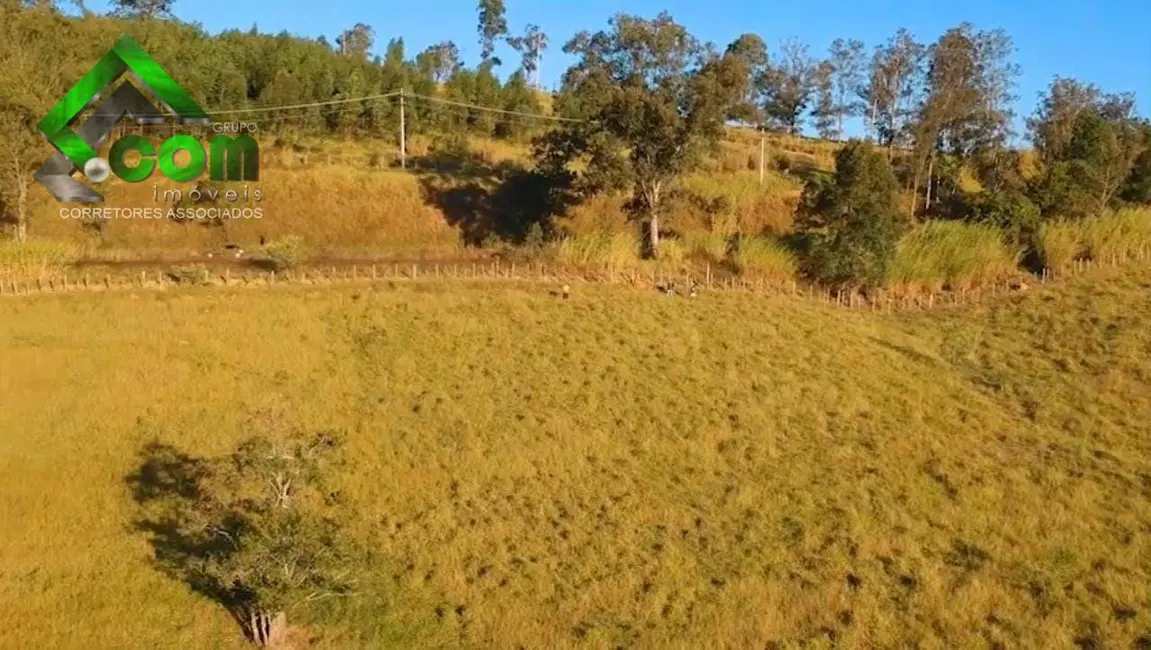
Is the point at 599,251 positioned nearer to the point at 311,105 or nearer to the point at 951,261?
the point at 951,261

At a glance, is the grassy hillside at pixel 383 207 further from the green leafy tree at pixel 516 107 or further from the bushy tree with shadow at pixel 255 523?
the bushy tree with shadow at pixel 255 523

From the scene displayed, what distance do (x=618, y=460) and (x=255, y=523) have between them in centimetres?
690

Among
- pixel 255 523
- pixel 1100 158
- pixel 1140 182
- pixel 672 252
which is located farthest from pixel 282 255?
pixel 1140 182

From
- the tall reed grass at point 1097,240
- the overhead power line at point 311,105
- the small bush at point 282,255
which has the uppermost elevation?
the overhead power line at point 311,105

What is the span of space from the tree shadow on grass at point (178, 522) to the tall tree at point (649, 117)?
19315 millimetres

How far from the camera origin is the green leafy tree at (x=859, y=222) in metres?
29.1

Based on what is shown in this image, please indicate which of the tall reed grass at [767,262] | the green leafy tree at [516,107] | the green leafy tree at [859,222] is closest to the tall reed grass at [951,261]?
the green leafy tree at [859,222]

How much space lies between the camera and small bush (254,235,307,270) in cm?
2836

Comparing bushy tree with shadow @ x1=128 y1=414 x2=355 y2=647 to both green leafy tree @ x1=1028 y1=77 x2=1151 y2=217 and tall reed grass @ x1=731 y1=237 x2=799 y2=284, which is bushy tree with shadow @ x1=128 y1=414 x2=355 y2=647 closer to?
tall reed grass @ x1=731 y1=237 x2=799 y2=284

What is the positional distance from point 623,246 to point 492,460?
51.5ft

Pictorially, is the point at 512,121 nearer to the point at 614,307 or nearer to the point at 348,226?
the point at 348,226

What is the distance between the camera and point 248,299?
23609mm

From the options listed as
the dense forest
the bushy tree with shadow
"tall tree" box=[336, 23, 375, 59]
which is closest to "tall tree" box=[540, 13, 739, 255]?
the dense forest

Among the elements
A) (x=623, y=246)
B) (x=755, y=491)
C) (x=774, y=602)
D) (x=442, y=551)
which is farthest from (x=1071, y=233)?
(x=442, y=551)
